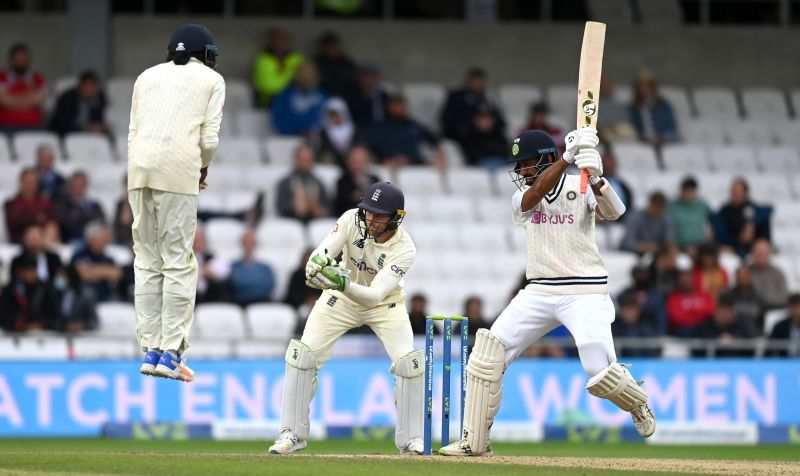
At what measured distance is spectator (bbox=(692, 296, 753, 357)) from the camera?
642 inches

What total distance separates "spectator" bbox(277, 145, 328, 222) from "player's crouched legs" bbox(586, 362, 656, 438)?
7.52 meters

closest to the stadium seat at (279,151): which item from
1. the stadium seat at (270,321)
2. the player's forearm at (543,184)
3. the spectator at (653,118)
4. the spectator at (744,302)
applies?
the stadium seat at (270,321)

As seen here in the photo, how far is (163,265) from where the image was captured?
9.60m

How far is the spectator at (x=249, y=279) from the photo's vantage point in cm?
1634

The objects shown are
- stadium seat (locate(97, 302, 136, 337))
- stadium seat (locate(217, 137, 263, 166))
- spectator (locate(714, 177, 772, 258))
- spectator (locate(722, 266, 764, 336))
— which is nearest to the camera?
stadium seat (locate(97, 302, 136, 337))

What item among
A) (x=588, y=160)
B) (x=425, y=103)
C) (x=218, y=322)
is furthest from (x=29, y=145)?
(x=588, y=160)

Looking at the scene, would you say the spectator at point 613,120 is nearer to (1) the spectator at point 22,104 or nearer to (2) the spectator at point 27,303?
(1) the spectator at point 22,104

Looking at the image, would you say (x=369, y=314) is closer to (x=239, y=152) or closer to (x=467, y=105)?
(x=239, y=152)

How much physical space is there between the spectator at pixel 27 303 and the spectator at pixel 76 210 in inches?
48.7

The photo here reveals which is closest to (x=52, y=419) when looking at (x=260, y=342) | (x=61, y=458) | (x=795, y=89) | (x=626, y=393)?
(x=260, y=342)

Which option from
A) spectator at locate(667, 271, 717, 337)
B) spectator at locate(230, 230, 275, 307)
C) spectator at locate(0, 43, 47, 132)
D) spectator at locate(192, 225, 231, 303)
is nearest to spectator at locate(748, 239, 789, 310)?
spectator at locate(667, 271, 717, 337)

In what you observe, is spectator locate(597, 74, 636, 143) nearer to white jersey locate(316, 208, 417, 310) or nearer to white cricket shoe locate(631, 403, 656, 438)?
white jersey locate(316, 208, 417, 310)

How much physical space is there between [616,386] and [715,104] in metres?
11.1

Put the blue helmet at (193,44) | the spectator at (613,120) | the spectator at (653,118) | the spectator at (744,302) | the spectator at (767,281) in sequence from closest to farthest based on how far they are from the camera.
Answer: the blue helmet at (193,44), the spectator at (744,302), the spectator at (767,281), the spectator at (613,120), the spectator at (653,118)
